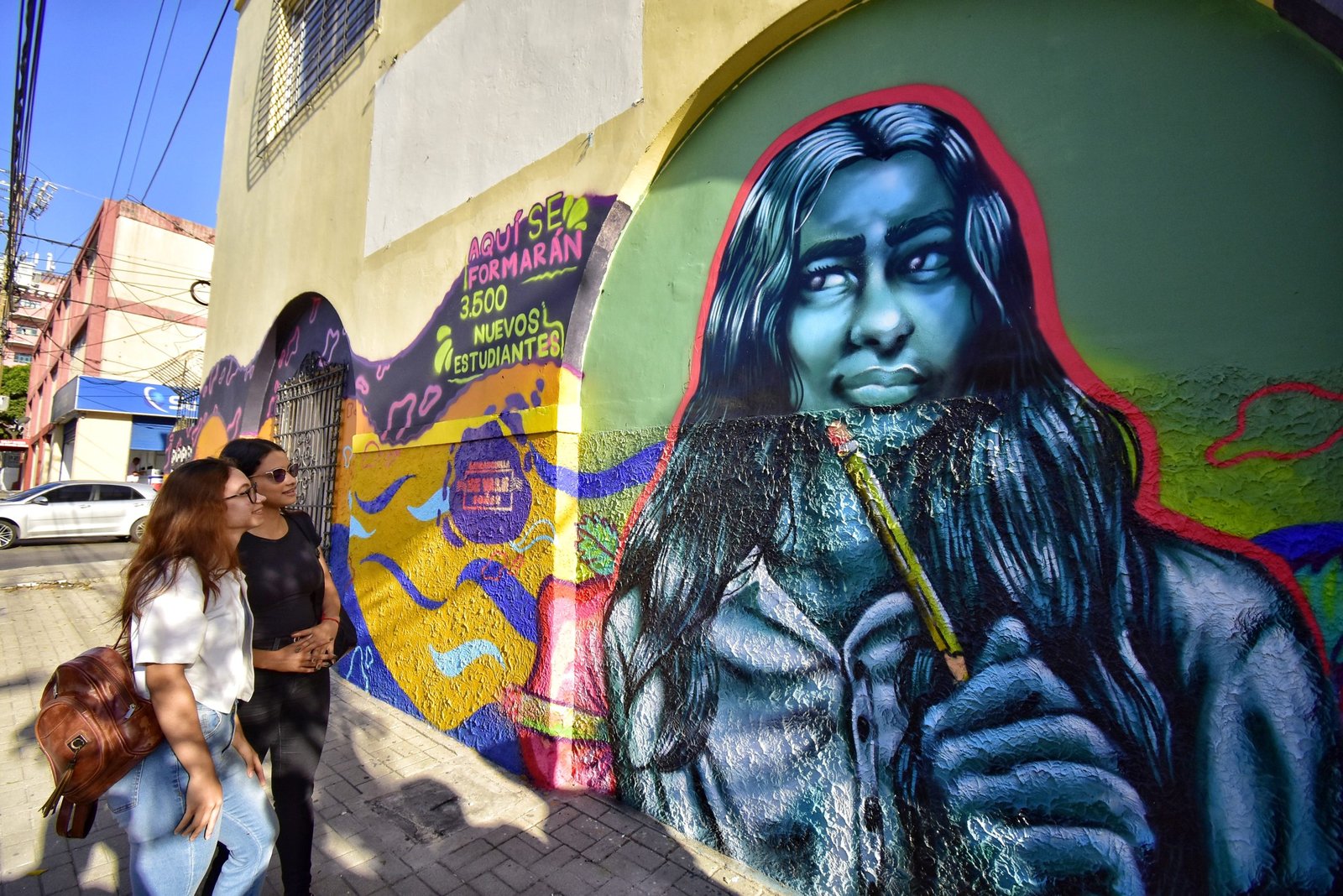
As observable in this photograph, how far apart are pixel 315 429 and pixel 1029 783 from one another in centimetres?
596

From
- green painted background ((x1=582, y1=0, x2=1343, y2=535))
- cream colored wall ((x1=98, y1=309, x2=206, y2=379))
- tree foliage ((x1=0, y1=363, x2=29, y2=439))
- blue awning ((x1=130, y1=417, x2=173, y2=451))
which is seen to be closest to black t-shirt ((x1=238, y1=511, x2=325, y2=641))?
green painted background ((x1=582, y1=0, x2=1343, y2=535))

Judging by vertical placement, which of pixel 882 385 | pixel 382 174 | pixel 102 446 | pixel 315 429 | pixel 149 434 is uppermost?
pixel 382 174

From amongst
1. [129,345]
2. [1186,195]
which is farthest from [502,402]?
[129,345]

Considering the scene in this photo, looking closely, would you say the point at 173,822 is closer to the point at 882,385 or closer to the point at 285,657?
the point at 285,657

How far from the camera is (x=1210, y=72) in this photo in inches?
65.3

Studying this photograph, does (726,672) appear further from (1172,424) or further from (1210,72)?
(1210,72)

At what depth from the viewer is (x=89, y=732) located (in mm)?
1441

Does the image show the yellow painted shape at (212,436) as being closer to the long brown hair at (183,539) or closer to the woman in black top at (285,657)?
the woman in black top at (285,657)

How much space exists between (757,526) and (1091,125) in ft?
5.49

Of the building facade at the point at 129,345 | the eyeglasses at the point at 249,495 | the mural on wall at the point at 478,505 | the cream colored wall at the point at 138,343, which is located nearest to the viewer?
the eyeglasses at the point at 249,495

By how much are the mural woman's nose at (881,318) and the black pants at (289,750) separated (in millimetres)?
2306

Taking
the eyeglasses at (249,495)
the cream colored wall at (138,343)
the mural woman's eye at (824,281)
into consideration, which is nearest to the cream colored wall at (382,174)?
the mural woman's eye at (824,281)

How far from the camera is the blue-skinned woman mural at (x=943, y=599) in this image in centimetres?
155

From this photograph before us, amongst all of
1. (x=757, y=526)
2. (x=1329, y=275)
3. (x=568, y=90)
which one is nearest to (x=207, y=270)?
(x=568, y=90)
